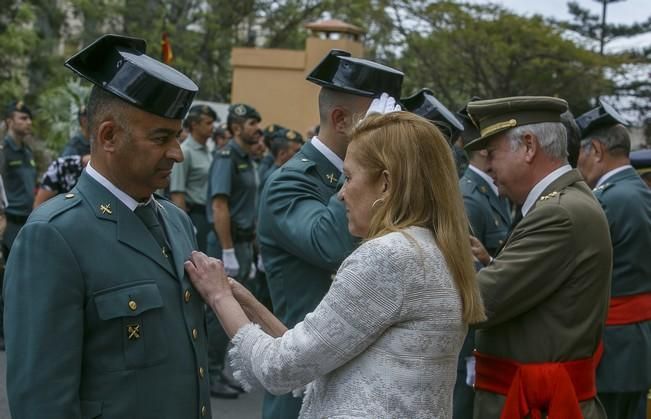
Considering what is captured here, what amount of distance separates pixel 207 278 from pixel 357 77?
1302 mm

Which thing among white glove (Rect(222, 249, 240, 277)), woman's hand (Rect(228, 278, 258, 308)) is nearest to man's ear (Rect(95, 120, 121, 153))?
woman's hand (Rect(228, 278, 258, 308))

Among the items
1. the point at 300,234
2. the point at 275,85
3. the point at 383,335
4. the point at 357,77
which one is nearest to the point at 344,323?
the point at 383,335

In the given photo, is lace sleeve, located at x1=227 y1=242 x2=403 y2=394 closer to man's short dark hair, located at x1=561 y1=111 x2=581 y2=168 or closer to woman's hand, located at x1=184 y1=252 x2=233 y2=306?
woman's hand, located at x1=184 y1=252 x2=233 y2=306

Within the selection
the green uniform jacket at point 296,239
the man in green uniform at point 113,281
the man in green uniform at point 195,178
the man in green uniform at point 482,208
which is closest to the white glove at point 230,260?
the man in green uniform at point 195,178

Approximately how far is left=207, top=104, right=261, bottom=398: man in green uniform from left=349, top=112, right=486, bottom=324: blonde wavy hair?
546cm

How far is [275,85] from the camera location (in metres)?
22.7

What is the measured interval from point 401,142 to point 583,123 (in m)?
3.07

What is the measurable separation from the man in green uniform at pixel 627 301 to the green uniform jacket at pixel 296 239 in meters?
1.80

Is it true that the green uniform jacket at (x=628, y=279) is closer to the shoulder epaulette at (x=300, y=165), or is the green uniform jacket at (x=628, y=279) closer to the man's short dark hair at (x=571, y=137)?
the man's short dark hair at (x=571, y=137)

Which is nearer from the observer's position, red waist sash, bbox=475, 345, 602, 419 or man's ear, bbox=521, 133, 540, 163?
red waist sash, bbox=475, 345, 602, 419

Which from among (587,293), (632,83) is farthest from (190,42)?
(587,293)

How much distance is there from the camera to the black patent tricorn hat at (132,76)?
8.70 ft

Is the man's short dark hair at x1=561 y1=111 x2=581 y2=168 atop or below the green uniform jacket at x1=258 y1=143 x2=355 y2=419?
atop

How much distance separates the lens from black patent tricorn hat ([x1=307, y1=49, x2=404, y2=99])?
381cm
